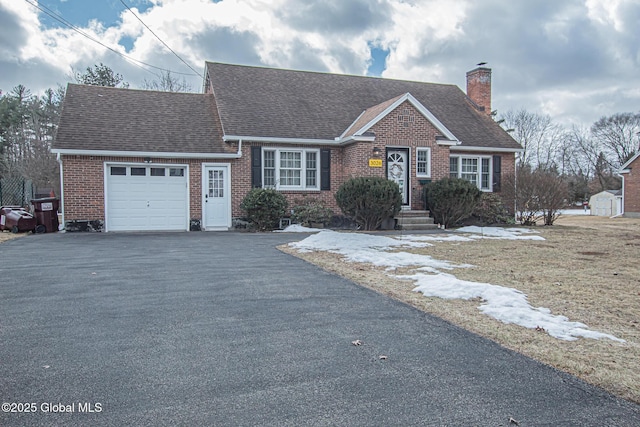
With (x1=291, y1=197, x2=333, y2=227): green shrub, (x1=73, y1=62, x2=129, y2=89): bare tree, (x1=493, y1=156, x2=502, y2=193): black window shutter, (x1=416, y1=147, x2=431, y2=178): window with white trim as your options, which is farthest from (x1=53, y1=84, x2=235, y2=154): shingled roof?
(x1=73, y1=62, x2=129, y2=89): bare tree

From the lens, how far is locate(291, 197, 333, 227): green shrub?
50.4 ft

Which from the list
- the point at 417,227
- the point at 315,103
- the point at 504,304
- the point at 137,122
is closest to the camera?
the point at 504,304

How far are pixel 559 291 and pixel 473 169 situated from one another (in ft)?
41.9

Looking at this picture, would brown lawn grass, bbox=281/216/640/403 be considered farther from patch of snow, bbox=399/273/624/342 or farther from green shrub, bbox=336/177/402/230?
green shrub, bbox=336/177/402/230

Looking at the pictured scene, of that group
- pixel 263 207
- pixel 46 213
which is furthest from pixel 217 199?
pixel 46 213

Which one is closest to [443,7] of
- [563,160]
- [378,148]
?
[378,148]

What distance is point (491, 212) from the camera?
17.6 metres

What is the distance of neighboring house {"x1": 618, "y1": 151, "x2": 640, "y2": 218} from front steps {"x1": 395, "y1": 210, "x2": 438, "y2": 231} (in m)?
20.3

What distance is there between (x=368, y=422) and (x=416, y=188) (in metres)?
14.0

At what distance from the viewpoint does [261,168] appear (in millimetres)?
15586

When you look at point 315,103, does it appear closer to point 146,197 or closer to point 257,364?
point 146,197

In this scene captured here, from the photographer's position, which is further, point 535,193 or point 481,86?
point 481,86

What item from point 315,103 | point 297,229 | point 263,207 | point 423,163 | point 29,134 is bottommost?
point 297,229

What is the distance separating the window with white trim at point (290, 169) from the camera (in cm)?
1588
